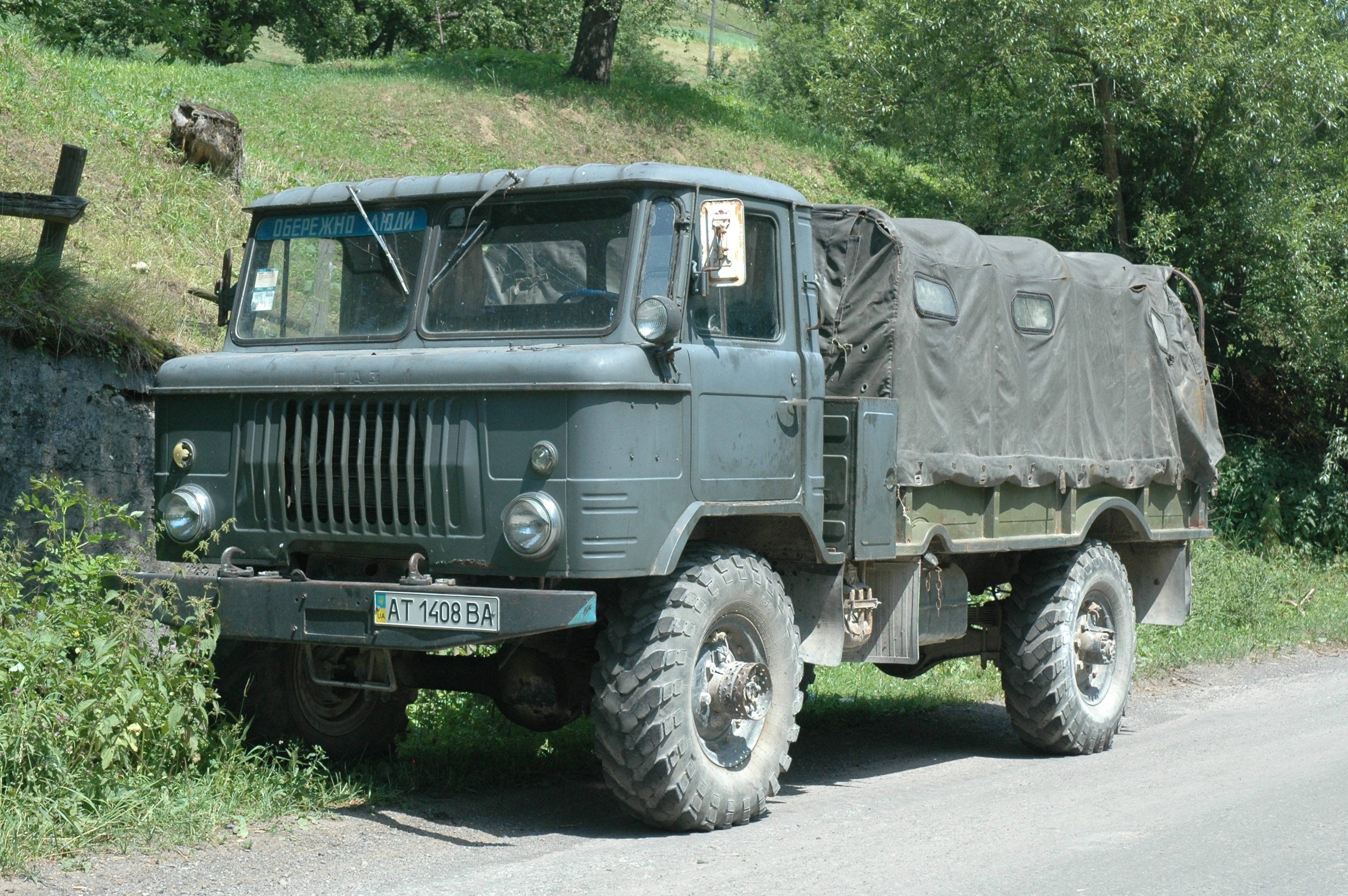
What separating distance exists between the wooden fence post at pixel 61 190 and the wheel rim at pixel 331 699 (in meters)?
4.19

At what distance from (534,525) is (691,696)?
1051mm

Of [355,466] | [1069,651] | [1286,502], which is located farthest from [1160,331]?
[1286,502]

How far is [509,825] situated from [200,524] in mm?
1942

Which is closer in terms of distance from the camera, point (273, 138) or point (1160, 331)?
point (1160, 331)

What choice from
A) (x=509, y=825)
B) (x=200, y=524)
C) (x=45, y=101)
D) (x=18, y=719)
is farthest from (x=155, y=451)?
(x=45, y=101)

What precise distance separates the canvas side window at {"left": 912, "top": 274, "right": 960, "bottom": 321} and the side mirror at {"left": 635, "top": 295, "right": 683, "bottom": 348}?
2.07 meters

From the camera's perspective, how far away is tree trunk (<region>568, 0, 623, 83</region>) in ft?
94.8

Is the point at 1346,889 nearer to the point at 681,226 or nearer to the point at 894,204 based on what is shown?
the point at 681,226

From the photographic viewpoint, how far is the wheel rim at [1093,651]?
8875 mm

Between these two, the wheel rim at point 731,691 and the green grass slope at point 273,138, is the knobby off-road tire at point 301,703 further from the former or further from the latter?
the green grass slope at point 273,138

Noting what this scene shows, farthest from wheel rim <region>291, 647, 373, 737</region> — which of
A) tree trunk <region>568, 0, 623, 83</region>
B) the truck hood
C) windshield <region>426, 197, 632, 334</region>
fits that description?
tree trunk <region>568, 0, 623, 83</region>

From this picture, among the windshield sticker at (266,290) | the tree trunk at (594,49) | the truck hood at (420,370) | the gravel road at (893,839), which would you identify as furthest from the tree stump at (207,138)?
the tree trunk at (594,49)

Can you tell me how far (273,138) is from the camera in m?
20.5

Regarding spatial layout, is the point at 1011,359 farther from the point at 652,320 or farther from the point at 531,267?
the point at 531,267
